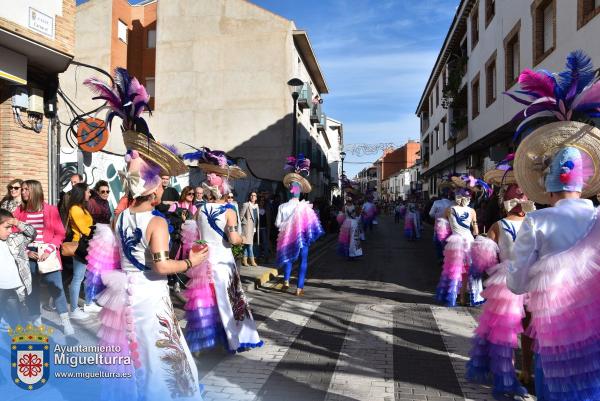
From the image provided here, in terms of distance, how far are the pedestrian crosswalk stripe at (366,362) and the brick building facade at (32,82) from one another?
6.48 meters

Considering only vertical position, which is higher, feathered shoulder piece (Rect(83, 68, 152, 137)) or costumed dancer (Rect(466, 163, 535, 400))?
feathered shoulder piece (Rect(83, 68, 152, 137))

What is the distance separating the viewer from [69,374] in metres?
4.02

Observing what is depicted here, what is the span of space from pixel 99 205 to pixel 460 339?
517cm

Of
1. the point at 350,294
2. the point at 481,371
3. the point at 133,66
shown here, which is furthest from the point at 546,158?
the point at 133,66

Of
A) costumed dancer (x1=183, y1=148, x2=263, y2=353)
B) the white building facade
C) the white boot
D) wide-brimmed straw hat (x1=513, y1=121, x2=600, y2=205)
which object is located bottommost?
the white boot

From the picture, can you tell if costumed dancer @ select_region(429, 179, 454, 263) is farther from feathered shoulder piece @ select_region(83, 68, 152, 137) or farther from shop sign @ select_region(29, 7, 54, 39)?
shop sign @ select_region(29, 7, 54, 39)

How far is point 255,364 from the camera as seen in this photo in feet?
15.5

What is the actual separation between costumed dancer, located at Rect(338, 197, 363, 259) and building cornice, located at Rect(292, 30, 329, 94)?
12.7 meters

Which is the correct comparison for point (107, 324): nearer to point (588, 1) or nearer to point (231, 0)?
point (588, 1)

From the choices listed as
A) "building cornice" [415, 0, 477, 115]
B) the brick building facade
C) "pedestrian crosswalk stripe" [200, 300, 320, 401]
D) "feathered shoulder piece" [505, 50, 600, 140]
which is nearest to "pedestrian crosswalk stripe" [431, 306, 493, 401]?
"pedestrian crosswalk stripe" [200, 300, 320, 401]

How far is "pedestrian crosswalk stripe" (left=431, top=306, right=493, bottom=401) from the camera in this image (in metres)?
4.12

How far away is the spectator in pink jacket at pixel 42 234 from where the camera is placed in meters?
5.38

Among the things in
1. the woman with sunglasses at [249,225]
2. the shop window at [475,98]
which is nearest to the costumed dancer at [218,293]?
the woman with sunglasses at [249,225]

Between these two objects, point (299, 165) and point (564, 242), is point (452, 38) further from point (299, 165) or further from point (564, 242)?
point (564, 242)
